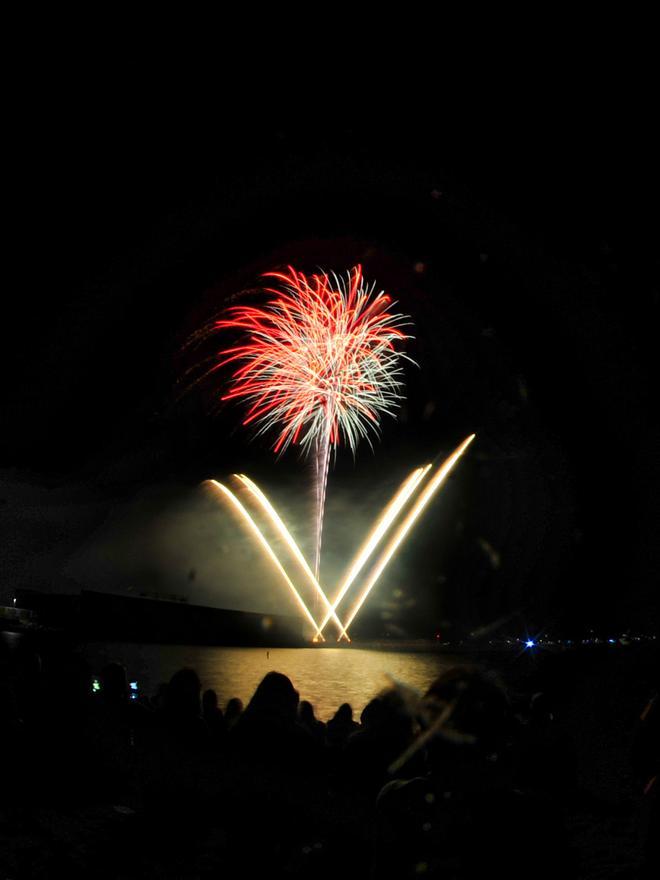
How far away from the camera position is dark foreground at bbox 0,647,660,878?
17.9 feet

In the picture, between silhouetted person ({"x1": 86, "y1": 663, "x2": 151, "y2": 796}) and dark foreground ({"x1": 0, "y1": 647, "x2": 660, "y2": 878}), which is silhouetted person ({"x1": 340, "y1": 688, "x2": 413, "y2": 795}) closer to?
dark foreground ({"x1": 0, "y1": 647, "x2": 660, "y2": 878})

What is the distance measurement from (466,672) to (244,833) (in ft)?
15.5

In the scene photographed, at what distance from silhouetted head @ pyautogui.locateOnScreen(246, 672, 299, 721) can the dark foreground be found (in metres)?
0.03

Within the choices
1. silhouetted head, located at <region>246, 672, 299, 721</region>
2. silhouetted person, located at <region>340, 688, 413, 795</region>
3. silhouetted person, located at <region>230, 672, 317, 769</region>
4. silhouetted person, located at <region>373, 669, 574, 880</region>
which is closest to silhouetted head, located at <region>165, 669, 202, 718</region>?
silhouetted head, located at <region>246, 672, 299, 721</region>

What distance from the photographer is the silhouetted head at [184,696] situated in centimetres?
974

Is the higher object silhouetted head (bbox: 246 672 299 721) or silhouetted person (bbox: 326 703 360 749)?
silhouetted head (bbox: 246 672 299 721)

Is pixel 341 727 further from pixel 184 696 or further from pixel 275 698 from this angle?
pixel 184 696

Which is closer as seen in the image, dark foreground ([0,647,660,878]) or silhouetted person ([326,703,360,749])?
dark foreground ([0,647,660,878])

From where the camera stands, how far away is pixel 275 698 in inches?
369

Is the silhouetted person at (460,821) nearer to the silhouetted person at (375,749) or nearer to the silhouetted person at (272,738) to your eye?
the silhouetted person at (375,749)

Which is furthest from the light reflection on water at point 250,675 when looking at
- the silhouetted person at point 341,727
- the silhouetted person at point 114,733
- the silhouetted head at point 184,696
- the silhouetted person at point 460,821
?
the silhouetted person at point 460,821

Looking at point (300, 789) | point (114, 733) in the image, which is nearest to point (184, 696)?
point (114, 733)

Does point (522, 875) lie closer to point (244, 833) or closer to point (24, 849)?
point (244, 833)


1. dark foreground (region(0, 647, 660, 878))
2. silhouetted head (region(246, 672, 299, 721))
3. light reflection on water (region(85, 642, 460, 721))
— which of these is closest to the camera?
dark foreground (region(0, 647, 660, 878))
